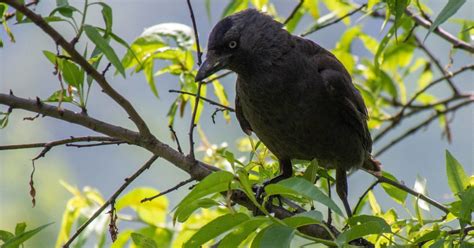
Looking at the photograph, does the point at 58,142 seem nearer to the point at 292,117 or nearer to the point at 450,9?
the point at 450,9

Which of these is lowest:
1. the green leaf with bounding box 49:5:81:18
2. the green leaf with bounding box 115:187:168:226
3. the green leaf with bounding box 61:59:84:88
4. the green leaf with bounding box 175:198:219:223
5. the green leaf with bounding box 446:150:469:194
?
the green leaf with bounding box 446:150:469:194

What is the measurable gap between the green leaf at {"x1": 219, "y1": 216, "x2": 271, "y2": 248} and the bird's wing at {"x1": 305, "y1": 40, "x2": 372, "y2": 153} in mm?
2210


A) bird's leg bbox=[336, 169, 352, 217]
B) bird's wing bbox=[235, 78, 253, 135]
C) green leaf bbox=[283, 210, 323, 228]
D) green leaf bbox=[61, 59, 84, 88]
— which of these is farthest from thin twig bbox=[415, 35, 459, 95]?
green leaf bbox=[283, 210, 323, 228]

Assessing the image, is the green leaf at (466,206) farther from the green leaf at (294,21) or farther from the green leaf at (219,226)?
the green leaf at (294,21)

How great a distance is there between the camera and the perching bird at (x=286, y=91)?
13.9 feet

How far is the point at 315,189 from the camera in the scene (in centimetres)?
207

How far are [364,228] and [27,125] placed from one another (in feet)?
26.3

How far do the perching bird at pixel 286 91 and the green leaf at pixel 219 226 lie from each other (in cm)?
193

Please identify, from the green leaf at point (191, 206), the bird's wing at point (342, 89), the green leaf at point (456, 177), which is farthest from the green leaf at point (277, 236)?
the bird's wing at point (342, 89)

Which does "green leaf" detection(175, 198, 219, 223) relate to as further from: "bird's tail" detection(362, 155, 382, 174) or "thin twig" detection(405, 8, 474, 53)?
"bird's tail" detection(362, 155, 382, 174)

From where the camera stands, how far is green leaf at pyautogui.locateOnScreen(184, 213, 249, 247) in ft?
7.27

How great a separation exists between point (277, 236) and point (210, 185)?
26cm

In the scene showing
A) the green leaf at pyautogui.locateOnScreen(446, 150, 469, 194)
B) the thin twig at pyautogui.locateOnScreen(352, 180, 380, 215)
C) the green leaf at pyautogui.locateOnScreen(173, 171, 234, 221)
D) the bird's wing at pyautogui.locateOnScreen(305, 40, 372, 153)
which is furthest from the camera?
the bird's wing at pyautogui.locateOnScreen(305, 40, 372, 153)

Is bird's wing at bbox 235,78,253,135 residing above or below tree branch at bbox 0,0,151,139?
below
